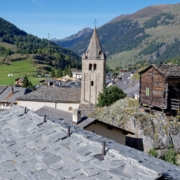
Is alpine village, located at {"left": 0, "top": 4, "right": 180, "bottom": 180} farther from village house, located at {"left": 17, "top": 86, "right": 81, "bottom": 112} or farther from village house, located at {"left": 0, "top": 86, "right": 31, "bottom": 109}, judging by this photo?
village house, located at {"left": 17, "top": 86, "right": 81, "bottom": 112}

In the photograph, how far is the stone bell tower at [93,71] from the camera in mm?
53594

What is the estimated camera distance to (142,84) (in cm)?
2289

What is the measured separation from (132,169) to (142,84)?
1958 cm

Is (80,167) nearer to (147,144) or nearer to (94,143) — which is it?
(94,143)

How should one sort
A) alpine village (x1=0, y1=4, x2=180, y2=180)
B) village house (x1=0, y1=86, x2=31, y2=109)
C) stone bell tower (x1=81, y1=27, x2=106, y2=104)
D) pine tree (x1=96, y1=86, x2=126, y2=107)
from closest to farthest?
alpine village (x1=0, y1=4, x2=180, y2=180), pine tree (x1=96, y1=86, x2=126, y2=107), stone bell tower (x1=81, y1=27, x2=106, y2=104), village house (x1=0, y1=86, x2=31, y2=109)

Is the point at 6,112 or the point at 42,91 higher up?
the point at 6,112

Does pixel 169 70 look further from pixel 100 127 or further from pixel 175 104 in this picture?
pixel 100 127

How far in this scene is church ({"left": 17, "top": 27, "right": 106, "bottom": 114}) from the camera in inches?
2077

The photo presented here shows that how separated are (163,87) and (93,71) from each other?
3450 centimetres

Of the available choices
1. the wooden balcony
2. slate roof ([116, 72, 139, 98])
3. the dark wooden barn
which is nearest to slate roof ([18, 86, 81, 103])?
slate roof ([116, 72, 139, 98])

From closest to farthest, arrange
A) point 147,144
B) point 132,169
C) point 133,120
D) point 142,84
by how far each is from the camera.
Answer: point 132,169
point 147,144
point 133,120
point 142,84

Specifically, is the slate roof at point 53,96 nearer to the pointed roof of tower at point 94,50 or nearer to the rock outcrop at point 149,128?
the pointed roof of tower at point 94,50

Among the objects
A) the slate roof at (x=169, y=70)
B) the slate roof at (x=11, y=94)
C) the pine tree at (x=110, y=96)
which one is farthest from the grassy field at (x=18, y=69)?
the slate roof at (x=169, y=70)

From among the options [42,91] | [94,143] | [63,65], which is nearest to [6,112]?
[94,143]
